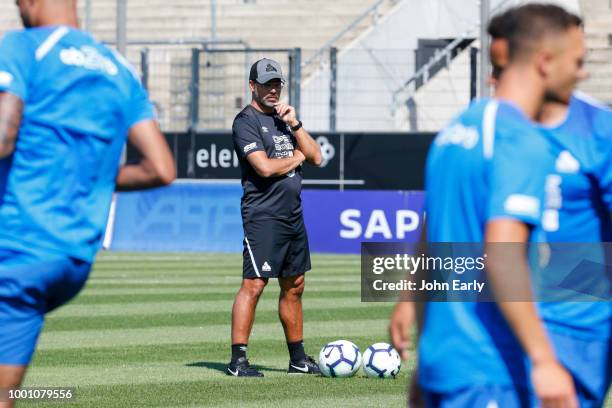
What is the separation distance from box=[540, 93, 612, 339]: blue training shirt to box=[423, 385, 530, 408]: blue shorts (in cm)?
47

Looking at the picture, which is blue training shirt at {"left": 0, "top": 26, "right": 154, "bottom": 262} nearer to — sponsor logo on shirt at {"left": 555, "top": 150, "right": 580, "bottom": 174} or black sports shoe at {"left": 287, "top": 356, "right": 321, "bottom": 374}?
sponsor logo on shirt at {"left": 555, "top": 150, "right": 580, "bottom": 174}

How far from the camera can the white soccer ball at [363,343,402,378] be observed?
389 inches

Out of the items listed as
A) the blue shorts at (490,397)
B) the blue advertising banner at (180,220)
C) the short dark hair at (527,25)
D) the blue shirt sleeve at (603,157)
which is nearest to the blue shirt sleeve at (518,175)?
the short dark hair at (527,25)

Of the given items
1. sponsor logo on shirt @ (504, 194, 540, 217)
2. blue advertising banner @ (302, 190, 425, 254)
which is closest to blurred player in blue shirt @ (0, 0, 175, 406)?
sponsor logo on shirt @ (504, 194, 540, 217)

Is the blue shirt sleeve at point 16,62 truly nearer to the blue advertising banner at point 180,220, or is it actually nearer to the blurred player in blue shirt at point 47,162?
the blurred player in blue shirt at point 47,162

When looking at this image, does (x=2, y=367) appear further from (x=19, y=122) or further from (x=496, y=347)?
(x=496, y=347)

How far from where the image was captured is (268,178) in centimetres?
1038

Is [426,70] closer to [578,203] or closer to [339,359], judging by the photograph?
[339,359]

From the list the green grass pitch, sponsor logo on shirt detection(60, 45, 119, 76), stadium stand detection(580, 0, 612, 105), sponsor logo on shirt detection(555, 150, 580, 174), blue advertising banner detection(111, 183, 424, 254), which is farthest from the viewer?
stadium stand detection(580, 0, 612, 105)

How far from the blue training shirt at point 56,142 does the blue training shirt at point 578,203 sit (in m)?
1.52

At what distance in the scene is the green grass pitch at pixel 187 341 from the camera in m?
8.98

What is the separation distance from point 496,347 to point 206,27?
112 ft

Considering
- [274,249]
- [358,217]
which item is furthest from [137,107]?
[358,217]
